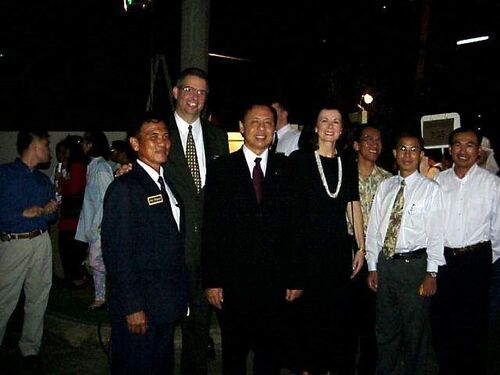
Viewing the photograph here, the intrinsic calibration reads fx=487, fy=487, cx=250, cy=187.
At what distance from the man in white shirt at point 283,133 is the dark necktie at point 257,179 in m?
1.82

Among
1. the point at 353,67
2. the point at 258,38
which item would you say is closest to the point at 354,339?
the point at 353,67

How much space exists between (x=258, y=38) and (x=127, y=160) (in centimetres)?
1169

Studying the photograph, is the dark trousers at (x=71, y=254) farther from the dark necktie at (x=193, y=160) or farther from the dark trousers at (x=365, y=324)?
the dark trousers at (x=365, y=324)

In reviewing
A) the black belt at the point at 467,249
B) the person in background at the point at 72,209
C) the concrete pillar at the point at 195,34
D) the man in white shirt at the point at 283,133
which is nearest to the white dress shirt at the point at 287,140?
the man in white shirt at the point at 283,133

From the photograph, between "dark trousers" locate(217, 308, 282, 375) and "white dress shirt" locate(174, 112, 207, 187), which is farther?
"white dress shirt" locate(174, 112, 207, 187)

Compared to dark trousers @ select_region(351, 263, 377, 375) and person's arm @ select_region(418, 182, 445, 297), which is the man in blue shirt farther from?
person's arm @ select_region(418, 182, 445, 297)

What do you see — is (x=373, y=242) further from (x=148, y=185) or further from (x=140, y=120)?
(x=140, y=120)

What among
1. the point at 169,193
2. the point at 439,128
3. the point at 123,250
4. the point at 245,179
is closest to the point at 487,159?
the point at 439,128

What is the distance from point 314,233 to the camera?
4.09 meters

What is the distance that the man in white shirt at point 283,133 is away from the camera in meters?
5.64

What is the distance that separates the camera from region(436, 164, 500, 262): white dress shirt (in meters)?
4.50

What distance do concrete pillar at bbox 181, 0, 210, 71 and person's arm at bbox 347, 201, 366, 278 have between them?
8.34ft

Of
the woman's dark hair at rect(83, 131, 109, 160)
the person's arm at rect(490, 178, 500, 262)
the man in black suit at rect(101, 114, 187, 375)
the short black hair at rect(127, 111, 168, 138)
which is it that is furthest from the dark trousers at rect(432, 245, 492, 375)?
the woman's dark hair at rect(83, 131, 109, 160)

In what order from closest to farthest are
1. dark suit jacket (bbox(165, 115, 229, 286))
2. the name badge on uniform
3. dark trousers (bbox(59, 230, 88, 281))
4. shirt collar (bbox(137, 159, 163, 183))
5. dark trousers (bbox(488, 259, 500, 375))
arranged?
the name badge on uniform < shirt collar (bbox(137, 159, 163, 183)) < dark suit jacket (bbox(165, 115, 229, 286)) < dark trousers (bbox(488, 259, 500, 375)) < dark trousers (bbox(59, 230, 88, 281))
